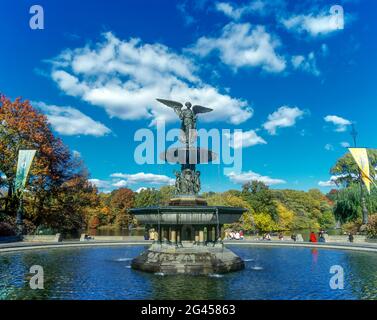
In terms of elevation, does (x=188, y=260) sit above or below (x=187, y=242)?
below

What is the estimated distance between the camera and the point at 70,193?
4356cm

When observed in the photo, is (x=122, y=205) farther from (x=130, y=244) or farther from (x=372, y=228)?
(x=372, y=228)

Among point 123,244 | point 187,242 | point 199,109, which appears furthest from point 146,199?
point 187,242

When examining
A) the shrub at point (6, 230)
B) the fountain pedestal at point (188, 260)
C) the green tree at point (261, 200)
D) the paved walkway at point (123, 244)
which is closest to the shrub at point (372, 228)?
the paved walkway at point (123, 244)

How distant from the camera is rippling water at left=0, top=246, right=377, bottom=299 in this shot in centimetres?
1152

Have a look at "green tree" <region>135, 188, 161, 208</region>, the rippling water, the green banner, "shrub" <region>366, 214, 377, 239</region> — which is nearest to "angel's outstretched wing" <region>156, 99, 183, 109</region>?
the rippling water

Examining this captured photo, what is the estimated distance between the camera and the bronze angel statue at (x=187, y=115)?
19500mm

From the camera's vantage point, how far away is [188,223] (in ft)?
55.5

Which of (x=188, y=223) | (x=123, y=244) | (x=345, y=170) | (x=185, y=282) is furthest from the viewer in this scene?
(x=345, y=170)

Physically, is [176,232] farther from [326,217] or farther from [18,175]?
[326,217]

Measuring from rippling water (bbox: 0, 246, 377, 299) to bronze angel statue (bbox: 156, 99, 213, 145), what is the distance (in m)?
7.76

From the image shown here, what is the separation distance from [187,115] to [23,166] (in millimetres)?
20039

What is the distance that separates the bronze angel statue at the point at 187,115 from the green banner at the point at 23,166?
18727 mm
